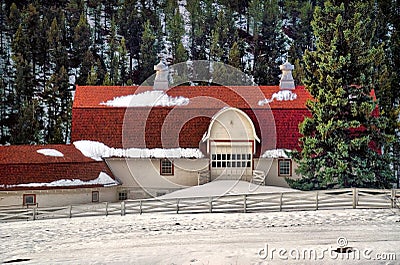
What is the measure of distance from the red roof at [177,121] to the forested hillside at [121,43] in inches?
511

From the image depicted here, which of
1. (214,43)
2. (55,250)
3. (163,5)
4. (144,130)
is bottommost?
(55,250)

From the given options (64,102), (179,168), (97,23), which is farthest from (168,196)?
(97,23)

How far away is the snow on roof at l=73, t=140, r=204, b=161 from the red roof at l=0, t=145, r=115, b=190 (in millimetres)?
656

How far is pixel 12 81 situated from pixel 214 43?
1843cm

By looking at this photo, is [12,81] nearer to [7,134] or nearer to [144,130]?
[7,134]

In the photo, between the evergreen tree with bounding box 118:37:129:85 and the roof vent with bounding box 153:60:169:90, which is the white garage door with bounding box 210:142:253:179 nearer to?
the roof vent with bounding box 153:60:169:90

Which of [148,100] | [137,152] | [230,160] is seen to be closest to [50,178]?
[137,152]

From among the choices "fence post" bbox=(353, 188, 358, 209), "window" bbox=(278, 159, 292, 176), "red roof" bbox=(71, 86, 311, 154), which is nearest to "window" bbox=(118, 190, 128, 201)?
"red roof" bbox=(71, 86, 311, 154)

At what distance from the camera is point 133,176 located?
29.6 metres

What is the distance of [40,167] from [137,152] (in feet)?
15.1

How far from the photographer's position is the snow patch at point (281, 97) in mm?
31516

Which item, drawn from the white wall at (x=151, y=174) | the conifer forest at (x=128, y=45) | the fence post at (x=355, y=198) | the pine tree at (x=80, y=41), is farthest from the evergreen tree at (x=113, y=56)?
the fence post at (x=355, y=198)

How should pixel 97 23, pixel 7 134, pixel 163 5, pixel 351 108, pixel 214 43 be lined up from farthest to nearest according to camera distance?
1. pixel 163 5
2. pixel 97 23
3. pixel 214 43
4. pixel 7 134
5. pixel 351 108

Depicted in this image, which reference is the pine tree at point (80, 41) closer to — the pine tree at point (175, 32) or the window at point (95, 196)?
the pine tree at point (175, 32)
